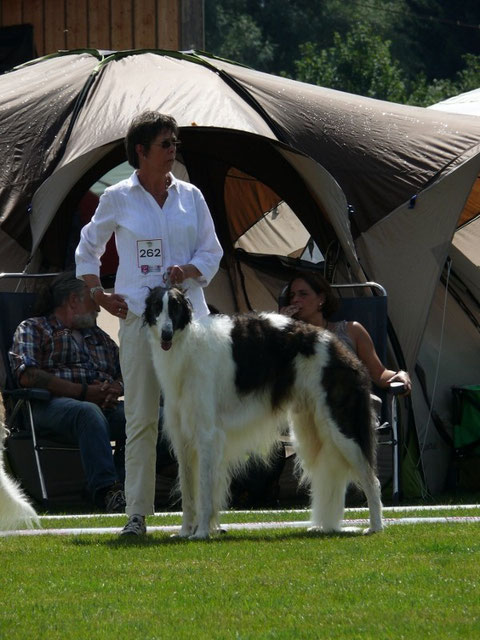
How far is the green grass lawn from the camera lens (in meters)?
4.12

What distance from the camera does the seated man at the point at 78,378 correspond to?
7402mm

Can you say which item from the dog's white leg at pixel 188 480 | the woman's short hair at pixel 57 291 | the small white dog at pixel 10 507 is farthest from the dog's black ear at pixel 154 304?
the woman's short hair at pixel 57 291

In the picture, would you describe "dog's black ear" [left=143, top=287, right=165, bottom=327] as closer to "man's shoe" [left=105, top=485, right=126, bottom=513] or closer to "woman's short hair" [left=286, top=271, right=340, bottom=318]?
"man's shoe" [left=105, top=485, right=126, bottom=513]

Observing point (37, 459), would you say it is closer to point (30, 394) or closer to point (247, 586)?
point (30, 394)

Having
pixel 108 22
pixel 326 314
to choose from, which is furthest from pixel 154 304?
pixel 108 22

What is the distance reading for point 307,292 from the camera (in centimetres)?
759

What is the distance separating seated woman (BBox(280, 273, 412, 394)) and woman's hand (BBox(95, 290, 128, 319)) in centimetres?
190

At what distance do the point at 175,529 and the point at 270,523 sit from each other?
1.73 ft

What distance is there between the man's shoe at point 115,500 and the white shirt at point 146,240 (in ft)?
5.58

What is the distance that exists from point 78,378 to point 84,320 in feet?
1.22

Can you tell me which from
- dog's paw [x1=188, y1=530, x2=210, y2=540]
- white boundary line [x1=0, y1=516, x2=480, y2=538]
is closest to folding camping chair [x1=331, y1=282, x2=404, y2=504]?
white boundary line [x1=0, y1=516, x2=480, y2=538]

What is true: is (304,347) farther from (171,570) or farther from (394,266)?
(394,266)

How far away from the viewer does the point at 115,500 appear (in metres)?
7.25

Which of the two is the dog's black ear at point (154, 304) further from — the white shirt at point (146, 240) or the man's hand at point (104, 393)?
the man's hand at point (104, 393)
